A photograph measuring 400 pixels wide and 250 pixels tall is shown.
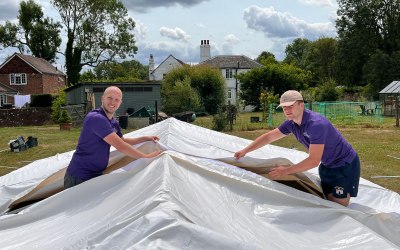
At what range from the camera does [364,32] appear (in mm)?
46969

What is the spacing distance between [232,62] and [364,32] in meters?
13.5

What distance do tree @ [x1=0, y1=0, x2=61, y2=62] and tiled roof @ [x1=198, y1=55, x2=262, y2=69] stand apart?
1572 centimetres

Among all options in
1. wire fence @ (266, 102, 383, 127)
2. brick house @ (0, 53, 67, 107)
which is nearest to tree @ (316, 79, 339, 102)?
wire fence @ (266, 102, 383, 127)

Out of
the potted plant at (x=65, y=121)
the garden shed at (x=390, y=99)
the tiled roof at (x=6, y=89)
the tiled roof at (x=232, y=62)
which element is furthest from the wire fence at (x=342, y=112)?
the tiled roof at (x=6, y=89)

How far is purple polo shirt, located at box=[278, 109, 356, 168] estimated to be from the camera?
3.41 m

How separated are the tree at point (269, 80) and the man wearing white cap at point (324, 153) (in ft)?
111

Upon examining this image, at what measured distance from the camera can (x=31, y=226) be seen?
10.5 feet

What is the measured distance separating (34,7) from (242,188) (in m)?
48.7

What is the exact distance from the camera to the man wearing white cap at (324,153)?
3.43m

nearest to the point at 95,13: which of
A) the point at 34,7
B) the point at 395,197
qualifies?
the point at 34,7

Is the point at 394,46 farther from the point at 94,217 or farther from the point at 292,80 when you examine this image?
the point at 94,217

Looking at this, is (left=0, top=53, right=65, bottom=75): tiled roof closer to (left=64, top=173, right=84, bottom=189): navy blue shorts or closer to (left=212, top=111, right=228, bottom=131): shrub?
(left=212, top=111, right=228, bottom=131): shrub

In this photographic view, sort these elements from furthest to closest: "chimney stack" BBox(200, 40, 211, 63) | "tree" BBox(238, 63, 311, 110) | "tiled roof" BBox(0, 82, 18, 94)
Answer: "chimney stack" BBox(200, 40, 211, 63)
"tiled roof" BBox(0, 82, 18, 94)
"tree" BBox(238, 63, 311, 110)

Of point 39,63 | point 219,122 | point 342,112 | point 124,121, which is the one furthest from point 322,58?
point 219,122
